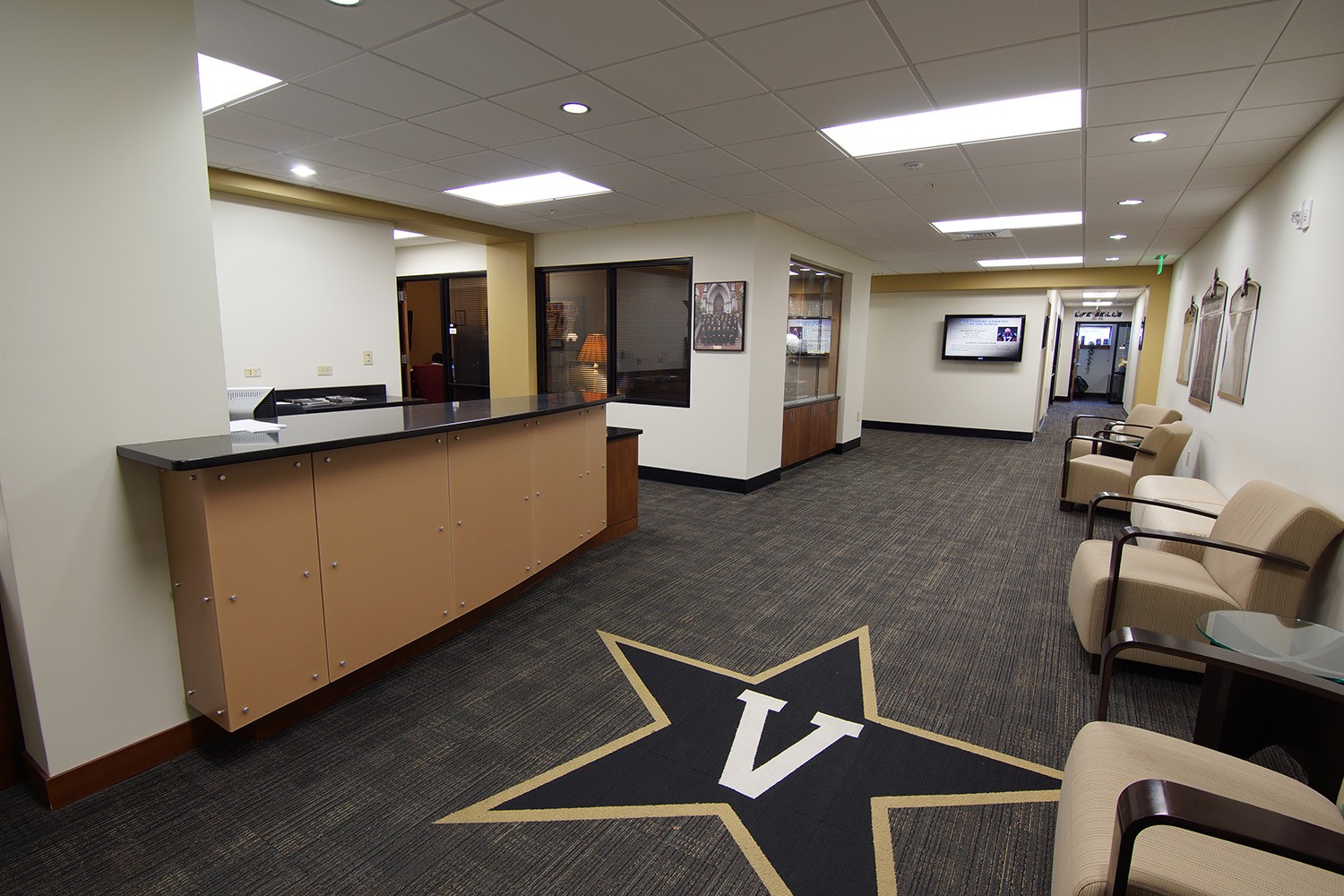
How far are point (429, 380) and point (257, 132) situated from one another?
4.63 meters

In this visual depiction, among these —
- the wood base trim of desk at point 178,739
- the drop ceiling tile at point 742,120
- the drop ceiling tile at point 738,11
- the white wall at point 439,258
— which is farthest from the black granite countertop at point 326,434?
the white wall at point 439,258

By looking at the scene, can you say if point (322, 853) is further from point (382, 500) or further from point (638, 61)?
point (638, 61)

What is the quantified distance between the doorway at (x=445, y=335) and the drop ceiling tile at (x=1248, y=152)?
23.1 feet

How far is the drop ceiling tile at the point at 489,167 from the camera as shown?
13.0 feet

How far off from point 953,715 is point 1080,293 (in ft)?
39.4

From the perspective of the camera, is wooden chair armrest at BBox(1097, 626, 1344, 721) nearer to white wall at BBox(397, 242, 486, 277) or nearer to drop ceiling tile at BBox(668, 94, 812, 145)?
drop ceiling tile at BBox(668, 94, 812, 145)

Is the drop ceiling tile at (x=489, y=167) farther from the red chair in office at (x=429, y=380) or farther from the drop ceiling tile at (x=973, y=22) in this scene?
the red chair in office at (x=429, y=380)

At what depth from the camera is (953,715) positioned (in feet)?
7.72

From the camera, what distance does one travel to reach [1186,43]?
7.53ft

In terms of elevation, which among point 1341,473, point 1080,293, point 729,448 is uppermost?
point 1080,293

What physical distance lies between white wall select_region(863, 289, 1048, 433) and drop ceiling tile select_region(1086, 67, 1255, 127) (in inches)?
259

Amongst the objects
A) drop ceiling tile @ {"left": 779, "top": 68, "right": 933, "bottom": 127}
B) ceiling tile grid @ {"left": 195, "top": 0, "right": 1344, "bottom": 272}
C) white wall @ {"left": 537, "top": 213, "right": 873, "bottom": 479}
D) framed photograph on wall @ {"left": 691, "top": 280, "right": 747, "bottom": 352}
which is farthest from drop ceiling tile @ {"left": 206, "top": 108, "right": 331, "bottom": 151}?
framed photograph on wall @ {"left": 691, "top": 280, "right": 747, "bottom": 352}

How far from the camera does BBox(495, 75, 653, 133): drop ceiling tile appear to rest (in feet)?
9.30

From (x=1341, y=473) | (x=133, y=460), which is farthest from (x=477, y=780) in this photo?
(x=1341, y=473)
